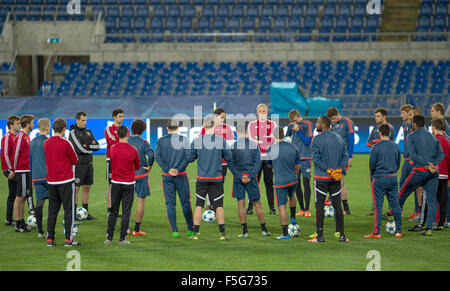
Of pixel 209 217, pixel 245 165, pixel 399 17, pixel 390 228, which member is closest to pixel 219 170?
pixel 245 165

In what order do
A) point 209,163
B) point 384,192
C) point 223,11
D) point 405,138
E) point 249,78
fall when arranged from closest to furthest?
point 209,163
point 384,192
point 405,138
point 249,78
point 223,11

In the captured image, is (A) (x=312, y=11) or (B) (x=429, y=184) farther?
(A) (x=312, y=11)

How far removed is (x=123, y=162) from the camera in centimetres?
919

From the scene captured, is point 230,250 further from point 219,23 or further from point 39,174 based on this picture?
point 219,23

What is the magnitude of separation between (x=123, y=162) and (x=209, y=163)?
4.62ft

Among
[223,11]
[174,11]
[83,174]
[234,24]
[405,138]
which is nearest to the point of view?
[405,138]

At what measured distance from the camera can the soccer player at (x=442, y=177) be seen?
1038cm

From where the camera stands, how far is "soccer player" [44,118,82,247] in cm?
906

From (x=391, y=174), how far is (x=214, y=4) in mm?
28375

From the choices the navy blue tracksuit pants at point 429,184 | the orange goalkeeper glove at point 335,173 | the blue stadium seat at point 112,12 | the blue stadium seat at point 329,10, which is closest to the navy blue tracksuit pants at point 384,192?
the navy blue tracksuit pants at point 429,184

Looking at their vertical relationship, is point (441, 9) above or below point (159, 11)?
above

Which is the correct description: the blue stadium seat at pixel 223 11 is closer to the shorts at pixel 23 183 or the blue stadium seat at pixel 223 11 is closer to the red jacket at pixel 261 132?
the red jacket at pixel 261 132

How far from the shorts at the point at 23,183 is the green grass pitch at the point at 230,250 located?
701mm
